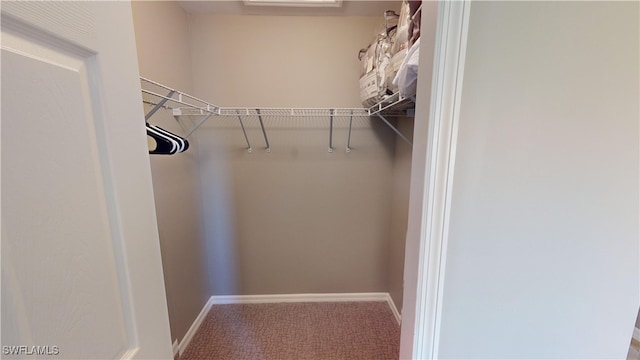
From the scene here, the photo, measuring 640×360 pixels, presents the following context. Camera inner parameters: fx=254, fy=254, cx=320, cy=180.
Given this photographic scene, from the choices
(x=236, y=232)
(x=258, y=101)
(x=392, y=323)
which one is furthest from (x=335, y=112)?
(x=392, y=323)

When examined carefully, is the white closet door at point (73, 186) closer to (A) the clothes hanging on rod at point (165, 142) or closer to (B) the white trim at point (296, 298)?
(A) the clothes hanging on rod at point (165, 142)

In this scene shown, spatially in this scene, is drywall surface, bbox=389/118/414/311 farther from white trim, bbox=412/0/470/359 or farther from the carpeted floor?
white trim, bbox=412/0/470/359

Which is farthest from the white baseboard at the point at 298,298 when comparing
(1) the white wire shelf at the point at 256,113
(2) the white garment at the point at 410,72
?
(2) the white garment at the point at 410,72

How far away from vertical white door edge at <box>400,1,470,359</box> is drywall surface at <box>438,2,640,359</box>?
26 mm

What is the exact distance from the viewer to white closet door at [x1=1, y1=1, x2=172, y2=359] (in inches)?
14.1

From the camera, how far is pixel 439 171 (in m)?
0.57

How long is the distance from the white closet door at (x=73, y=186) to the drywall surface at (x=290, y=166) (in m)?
1.42

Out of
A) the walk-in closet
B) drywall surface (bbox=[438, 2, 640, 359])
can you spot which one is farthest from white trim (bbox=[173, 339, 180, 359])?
drywall surface (bbox=[438, 2, 640, 359])

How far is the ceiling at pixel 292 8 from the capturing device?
A: 1.71 meters

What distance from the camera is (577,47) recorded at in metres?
0.55

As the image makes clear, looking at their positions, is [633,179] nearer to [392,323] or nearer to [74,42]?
[74,42]

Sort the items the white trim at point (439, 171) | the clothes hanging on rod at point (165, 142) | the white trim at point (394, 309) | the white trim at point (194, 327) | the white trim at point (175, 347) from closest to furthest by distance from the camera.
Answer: the white trim at point (439, 171) → the clothes hanging on rod at point (165, 142) → the white trim at point (175, 347) → the white trim at point (194, 327) → the white trim at point (394, 309)

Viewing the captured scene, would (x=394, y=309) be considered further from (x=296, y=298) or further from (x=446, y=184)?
(x=446, y=184)

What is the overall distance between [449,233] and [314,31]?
1807mm
